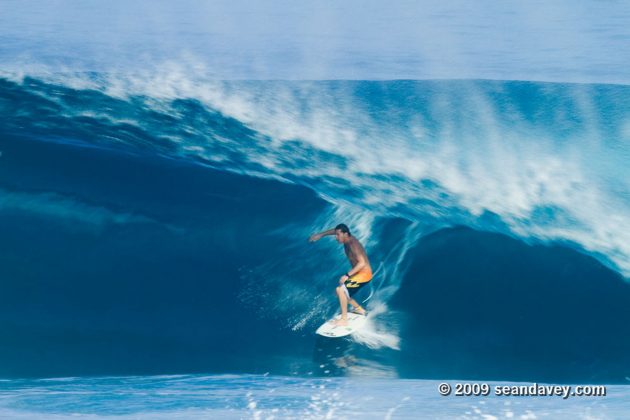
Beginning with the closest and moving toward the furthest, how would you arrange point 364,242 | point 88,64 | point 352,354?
1. point 352,354
2. point 364,242
3. point 88,64

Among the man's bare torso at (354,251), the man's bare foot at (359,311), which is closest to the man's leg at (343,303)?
the man's bare foot at (359,311)

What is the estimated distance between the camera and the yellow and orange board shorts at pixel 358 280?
7102 mm

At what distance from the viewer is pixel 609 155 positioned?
322 inches

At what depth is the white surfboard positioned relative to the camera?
23.4 feet

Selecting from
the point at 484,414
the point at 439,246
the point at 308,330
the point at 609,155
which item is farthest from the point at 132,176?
the point at 609,155

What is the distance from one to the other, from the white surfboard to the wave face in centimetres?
10

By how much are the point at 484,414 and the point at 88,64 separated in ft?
16.8

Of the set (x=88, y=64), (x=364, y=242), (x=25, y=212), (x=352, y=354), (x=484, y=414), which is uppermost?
(x=88, y=64)

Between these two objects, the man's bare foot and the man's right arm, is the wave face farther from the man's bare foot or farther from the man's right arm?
the man's right arm

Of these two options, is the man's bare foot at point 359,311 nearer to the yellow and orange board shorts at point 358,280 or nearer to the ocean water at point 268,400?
the yellow and orange board shorts at point 358,280

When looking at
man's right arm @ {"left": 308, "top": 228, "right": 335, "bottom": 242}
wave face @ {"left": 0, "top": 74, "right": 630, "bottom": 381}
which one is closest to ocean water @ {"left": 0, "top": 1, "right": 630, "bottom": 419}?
wave face @ {"left": 0, "top": 74, "right": 630, "bottom": 381}

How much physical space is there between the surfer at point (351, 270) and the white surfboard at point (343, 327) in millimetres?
42

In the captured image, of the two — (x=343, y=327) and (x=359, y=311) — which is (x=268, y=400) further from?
(x=359, y=311)

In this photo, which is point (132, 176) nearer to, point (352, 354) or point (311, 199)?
point (311, 199)
